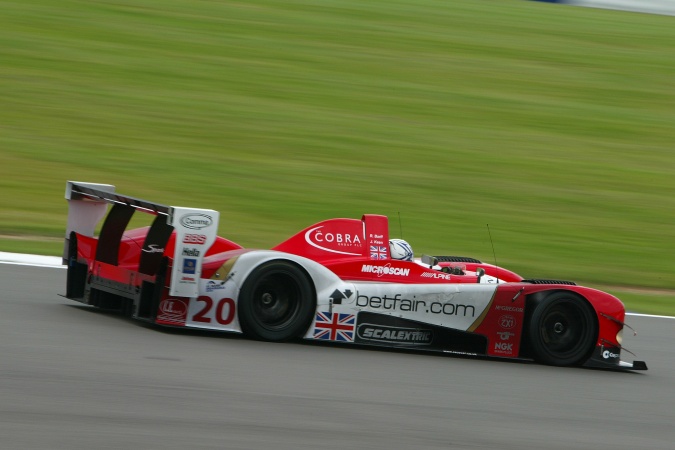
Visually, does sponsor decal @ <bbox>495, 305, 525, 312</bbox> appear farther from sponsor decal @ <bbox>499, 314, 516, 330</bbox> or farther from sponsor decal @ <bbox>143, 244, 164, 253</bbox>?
sponsor decal @ <bbox>143, 244, 164, 253</bbox>

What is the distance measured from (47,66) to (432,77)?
7.61 metres

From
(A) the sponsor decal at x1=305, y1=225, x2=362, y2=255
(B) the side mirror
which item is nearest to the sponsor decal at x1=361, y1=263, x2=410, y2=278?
(A) the sponsor decal at x1=305, y1=225, x2=362, y2=255

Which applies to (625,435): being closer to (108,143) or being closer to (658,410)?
(658,410)

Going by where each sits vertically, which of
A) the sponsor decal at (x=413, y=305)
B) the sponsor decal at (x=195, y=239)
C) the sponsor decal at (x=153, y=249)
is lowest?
the sponsor decal at (x=413, y=305)

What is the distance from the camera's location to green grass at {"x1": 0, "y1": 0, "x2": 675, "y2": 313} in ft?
43.3

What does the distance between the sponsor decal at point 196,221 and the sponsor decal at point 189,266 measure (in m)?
0.22

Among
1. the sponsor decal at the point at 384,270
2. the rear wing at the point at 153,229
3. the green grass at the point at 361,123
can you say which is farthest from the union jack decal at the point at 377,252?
the green grass at the point at 361,123

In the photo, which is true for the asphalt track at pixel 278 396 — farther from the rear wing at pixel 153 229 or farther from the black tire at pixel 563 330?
the rear wing at pixel 153 229

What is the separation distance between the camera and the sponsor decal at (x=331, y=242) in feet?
24.3

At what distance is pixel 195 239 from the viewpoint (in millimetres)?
6445

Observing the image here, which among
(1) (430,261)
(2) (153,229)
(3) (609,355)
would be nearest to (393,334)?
(1) (430,261)

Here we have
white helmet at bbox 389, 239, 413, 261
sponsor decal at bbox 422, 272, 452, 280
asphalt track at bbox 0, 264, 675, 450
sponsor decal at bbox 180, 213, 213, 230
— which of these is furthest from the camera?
white helmet at bbox 389, 239, 413, 261

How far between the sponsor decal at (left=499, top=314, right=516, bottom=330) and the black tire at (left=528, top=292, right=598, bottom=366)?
0.14m

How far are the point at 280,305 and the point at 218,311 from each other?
44 centimetres
